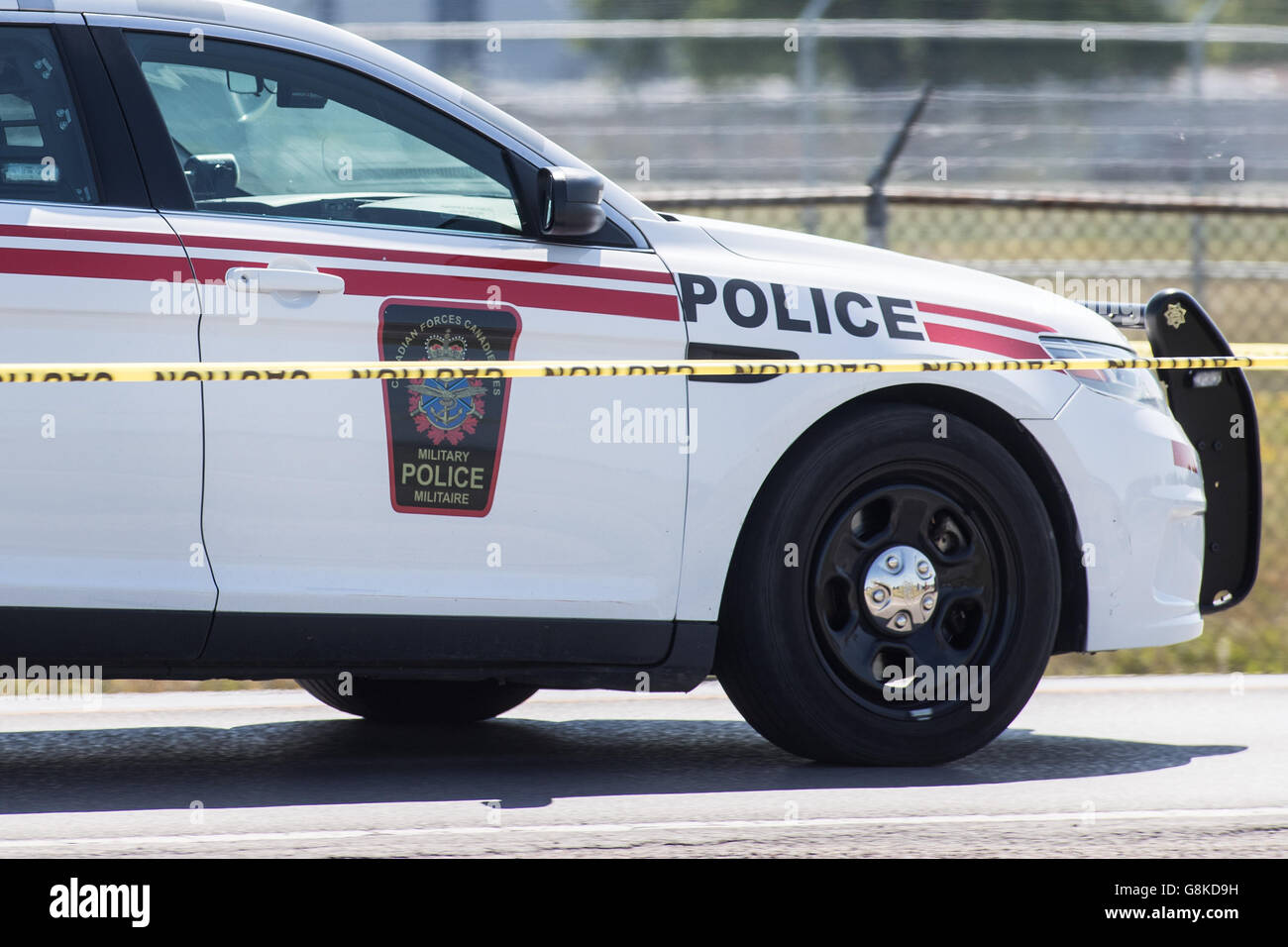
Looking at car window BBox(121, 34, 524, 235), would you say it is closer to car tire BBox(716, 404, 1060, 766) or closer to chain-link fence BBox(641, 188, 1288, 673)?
car tire BBox(716, 404, 1060, 766)

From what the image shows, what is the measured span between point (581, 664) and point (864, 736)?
777 mm

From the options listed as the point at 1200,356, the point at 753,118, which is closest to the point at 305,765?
the point at 1200,356

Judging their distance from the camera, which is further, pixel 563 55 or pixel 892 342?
pixel 563 55

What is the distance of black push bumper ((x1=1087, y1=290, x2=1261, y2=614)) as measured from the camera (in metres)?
5.76

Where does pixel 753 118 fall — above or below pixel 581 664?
above

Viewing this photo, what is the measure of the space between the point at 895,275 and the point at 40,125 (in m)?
2.18

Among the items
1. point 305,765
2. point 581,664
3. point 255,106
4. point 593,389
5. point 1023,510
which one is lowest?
point 305,765

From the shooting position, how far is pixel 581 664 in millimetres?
4844

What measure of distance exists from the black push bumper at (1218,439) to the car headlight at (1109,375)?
1.44 feet

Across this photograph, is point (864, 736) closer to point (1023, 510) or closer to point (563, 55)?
point (1023, 510)

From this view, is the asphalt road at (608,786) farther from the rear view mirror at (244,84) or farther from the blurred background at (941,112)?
the blurred background at (941,112)

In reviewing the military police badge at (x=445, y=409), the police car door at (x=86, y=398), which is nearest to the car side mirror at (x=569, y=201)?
the military police badge at (x=445, y=409)

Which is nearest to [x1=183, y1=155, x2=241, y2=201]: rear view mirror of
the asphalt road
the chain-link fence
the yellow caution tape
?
the yellow caution tape

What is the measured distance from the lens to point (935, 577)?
5.07 m
